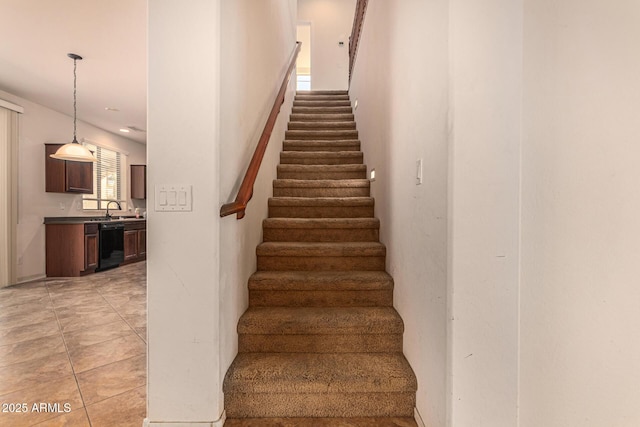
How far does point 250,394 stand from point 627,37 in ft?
6.50

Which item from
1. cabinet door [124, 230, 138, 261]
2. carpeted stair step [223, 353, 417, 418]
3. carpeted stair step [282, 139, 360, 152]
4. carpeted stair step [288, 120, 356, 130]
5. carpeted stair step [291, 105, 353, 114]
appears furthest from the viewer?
cabinet door [124, 230, 138, 261]

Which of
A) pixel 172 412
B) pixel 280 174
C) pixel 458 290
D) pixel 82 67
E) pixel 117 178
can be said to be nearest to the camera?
pixel 458 290

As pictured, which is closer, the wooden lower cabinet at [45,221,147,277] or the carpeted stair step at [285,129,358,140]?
the carpeted stair step at [285,129,358,140]

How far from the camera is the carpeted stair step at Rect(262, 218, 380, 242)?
2.37 meters

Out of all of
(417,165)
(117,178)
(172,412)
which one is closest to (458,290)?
(417,165)

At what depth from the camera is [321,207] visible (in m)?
2.61

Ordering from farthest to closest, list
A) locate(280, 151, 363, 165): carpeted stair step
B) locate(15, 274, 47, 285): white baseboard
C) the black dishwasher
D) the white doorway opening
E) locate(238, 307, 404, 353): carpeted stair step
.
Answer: the white doorway opening
the black dishwasher
locate(15, 274, 47, 285): white baseboard
locate(280, 151, 363, 165): carpeted stair step
locate(238, 307, 404, 353): carpeted stair step

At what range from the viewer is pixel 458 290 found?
108 cm

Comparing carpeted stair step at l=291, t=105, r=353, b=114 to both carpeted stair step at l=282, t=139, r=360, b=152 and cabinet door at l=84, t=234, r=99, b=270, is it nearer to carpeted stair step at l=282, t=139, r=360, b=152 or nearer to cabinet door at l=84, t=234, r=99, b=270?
carpeted stair step at l=282, t=139, r=360, b=152

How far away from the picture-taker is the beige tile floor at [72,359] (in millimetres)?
1429

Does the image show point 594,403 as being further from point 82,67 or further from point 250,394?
point 82,67

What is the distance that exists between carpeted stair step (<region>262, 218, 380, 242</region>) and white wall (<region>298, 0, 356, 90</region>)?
5.53m

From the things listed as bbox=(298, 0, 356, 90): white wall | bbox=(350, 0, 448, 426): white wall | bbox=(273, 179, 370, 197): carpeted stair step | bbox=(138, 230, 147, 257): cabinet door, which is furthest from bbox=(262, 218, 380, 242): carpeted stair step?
bbox=(298, 0, 356, 90): white wall

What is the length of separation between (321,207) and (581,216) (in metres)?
1.93
